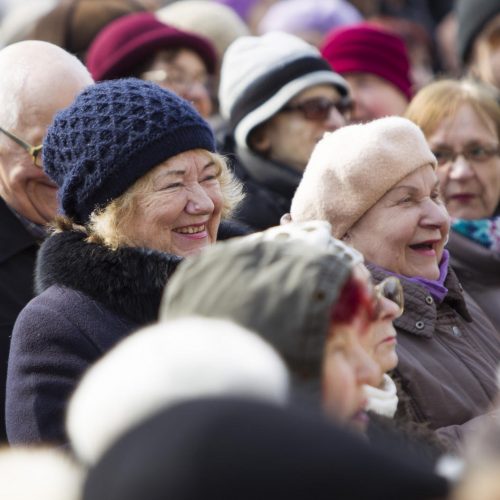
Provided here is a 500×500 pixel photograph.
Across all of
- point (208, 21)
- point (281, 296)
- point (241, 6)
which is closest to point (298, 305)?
point (281, 296)

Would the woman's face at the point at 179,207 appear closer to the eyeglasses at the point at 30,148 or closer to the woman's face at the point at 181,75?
the eyeglasses at the point at 30,148

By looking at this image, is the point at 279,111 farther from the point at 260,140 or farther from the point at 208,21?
the point at 208,21

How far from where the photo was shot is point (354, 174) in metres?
3.84

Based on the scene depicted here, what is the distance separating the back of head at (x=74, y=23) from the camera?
5.91 m

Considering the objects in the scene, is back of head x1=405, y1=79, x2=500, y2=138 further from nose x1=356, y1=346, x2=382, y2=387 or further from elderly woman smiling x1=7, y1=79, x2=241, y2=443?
nose x1=356, y1=346, x2=382, y2=387

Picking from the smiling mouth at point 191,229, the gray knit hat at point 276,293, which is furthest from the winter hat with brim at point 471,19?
the gray knit hat at point 276,293

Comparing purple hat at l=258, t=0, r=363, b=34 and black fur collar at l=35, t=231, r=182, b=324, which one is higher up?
black fur collar at l=35, t=231, r=182, b=324

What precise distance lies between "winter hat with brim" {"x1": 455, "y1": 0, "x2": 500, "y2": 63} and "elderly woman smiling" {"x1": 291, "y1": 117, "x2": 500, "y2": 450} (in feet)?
8.30

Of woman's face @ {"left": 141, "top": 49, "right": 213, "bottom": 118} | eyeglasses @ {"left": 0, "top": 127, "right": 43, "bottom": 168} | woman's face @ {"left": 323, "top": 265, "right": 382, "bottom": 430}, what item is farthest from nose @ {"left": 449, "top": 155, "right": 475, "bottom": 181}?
woman's face @ {"left": 323, "top": 265, "right": 382, "bottom": 430}

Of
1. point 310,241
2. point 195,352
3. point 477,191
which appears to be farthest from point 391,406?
point 477,191

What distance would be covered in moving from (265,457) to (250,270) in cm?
55

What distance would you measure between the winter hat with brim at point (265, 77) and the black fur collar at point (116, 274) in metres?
1.93

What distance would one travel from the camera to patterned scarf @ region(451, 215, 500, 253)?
15.6 feet

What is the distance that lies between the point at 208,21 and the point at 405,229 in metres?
3.12
